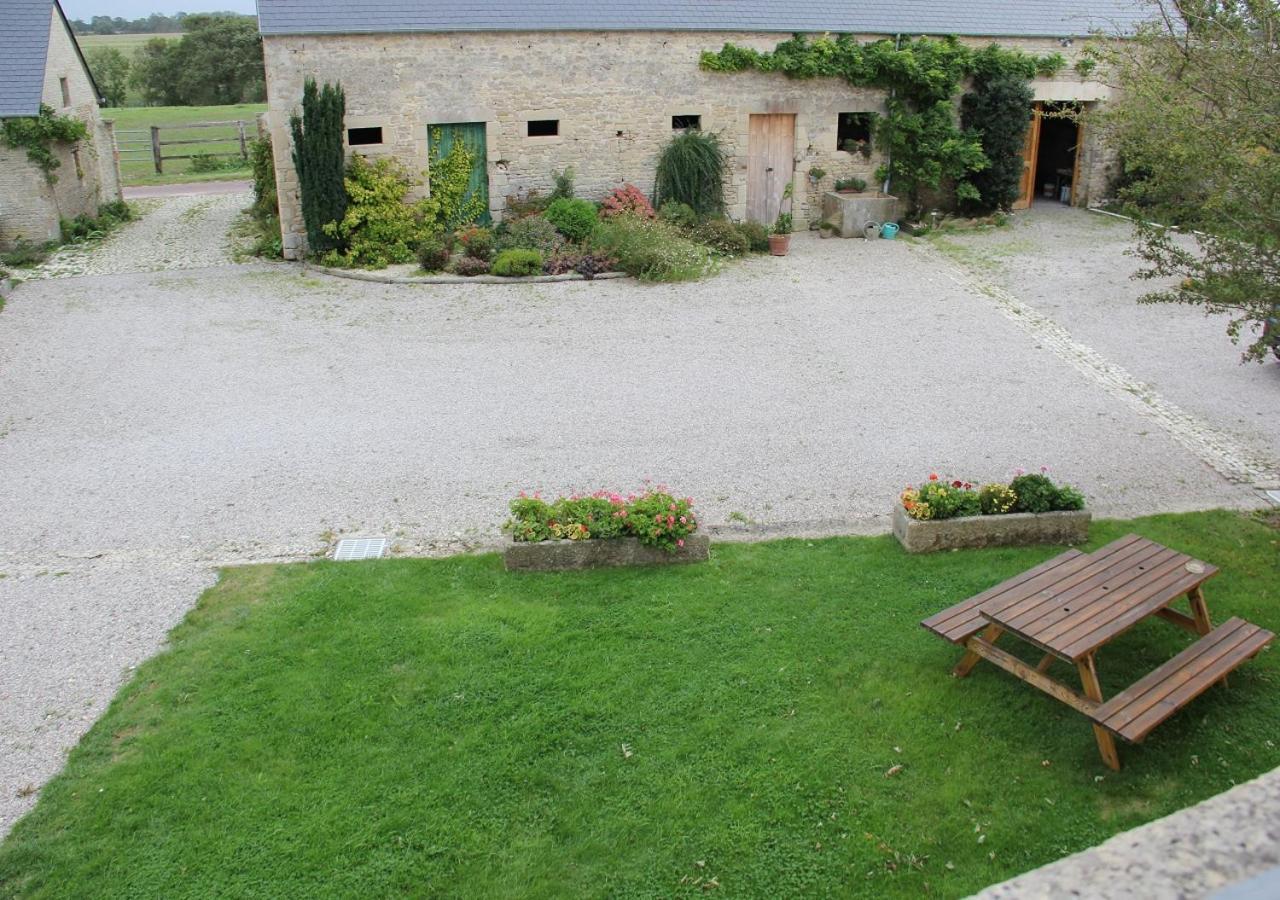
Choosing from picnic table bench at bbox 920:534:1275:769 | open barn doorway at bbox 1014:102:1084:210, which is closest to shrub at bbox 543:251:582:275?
open barn doorway at bbox 1014:102:1084:210

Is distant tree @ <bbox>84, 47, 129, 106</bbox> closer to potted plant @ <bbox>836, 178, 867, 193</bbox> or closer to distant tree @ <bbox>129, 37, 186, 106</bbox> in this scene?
distant tree @ <bbox>129, 37, 186, 106</bbox>

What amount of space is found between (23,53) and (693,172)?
38.4 ft

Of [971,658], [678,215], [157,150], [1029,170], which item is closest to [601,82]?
[678,215]

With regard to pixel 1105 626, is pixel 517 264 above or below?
above

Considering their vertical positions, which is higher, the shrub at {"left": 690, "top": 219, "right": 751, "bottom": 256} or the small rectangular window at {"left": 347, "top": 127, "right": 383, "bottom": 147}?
the small rectangular window at {"left": 347, "top": 127, "right": 383, "bottom": 147}

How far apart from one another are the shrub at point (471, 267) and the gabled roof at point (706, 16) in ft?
12.9

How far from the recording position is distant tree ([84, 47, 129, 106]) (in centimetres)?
4681

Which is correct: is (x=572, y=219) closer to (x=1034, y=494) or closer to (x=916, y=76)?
(x=916, y=76)

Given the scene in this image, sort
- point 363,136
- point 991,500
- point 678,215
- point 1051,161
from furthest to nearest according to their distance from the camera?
point 1051,161
point 678,215
point 363,136
point 991,500

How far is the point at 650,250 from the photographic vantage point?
52.2 feet

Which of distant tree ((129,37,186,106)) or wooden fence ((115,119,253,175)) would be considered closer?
wooden fence ((115,119,253,175))

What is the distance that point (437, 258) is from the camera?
16.2 m

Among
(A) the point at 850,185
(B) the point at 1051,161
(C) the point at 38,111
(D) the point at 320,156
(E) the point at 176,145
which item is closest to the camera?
(D) the point at 320,156

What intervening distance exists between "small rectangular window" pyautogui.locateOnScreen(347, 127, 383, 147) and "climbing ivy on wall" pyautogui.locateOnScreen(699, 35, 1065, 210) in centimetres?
560
